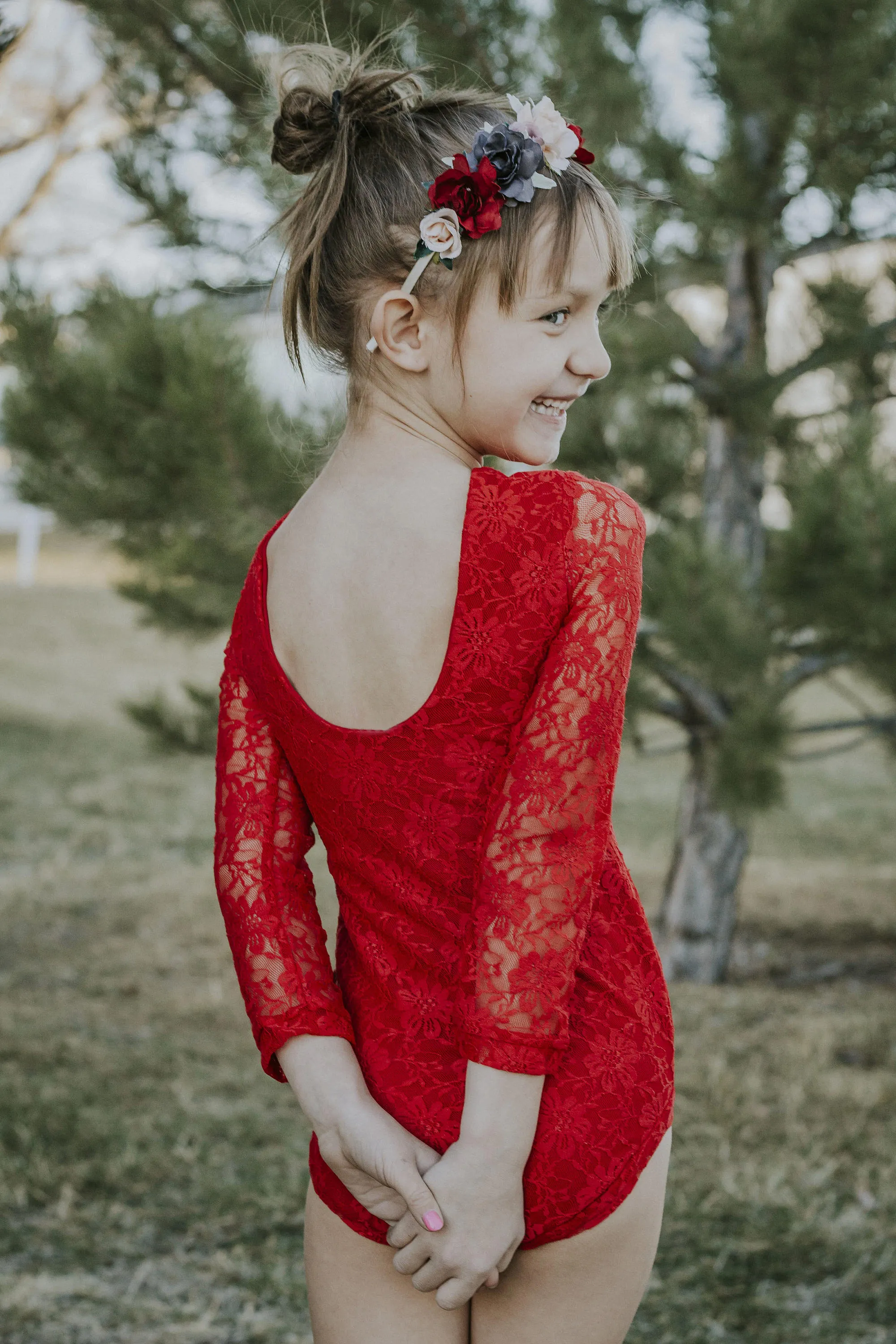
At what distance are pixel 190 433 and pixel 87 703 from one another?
6.47 metres

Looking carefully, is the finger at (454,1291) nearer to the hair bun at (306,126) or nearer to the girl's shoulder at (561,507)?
the girl's shoulder at (561,507)

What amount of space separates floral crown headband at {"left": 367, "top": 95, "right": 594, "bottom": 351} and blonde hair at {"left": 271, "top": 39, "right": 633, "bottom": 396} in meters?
0.01

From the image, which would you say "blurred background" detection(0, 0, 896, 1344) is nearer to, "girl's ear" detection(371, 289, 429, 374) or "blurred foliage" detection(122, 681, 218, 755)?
"blurred foliage" detection(122, 681, 218, 755)

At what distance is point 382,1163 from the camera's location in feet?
3.26

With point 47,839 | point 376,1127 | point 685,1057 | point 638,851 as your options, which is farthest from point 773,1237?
point 47,839

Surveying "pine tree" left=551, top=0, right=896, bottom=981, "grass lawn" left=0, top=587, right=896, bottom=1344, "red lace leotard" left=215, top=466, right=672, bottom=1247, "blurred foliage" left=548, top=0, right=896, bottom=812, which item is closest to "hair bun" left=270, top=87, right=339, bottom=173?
"red lace leotard" left=215, top=466, right=672, bottom=1247

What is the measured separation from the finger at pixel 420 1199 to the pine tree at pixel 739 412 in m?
1.84

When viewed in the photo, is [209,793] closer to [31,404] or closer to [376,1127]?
[31,404]

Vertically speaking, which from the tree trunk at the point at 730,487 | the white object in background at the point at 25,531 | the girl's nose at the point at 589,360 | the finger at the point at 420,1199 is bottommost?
the finger at the point at 420,1199

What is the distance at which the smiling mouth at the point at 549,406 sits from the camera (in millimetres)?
1079

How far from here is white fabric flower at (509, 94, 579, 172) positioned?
1039mm

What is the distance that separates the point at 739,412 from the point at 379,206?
2794 mm

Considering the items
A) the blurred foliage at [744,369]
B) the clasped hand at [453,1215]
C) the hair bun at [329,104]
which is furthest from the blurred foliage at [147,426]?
the clasped hand at [453,1215]

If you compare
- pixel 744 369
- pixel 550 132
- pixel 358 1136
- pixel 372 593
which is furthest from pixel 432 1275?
pixel 744 369
